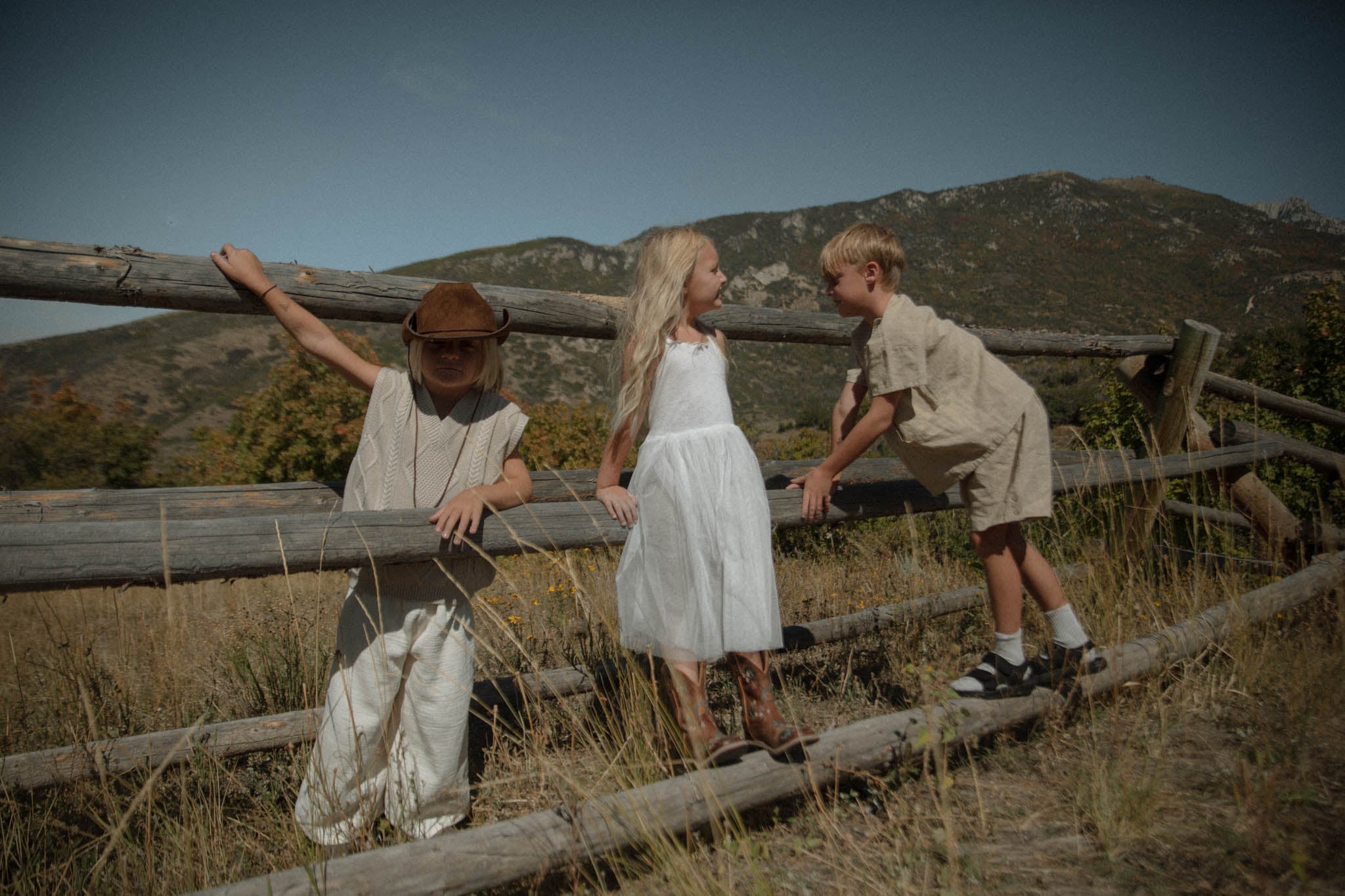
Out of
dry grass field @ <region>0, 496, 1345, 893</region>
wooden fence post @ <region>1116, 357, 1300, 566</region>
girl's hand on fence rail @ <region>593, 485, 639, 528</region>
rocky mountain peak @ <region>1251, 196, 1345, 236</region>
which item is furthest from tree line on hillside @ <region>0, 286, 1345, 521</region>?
rocky mountain peak @ <region>1251, 196, 1345, 236</region>

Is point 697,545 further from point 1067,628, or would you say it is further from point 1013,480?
point 1067,628

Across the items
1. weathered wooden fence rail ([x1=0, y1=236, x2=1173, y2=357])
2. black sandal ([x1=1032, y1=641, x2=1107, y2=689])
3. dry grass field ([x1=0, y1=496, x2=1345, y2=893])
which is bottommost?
dry grass field ([x1=0, y1=496, x2=1345, y2=893])

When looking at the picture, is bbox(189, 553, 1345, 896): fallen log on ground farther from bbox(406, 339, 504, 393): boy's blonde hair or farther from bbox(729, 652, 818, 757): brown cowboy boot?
bbox(406, 339, 504, 393): boy's blonde hair

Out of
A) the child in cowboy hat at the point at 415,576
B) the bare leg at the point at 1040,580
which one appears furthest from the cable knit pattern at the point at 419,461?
the bare leg at the point at 1040,580

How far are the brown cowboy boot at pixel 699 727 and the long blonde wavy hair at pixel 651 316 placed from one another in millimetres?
807

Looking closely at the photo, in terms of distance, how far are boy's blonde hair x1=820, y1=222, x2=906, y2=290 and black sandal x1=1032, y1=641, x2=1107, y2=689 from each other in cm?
147

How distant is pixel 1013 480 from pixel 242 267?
2.59 m

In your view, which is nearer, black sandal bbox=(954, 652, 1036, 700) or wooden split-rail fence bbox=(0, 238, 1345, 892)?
wooden split-rail fence bbox=(0, 238, 1345, 892)

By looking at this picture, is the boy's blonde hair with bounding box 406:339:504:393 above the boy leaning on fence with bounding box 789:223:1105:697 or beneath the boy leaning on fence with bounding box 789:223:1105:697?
above

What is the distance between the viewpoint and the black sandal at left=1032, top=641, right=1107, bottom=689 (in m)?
2.45

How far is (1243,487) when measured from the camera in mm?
4516

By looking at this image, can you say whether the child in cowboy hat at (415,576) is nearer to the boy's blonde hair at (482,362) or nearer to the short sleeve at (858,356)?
the boy's blonde hair at (482,362)

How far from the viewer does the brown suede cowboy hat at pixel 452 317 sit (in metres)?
2.12

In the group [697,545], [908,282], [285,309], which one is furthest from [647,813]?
[908,282]
